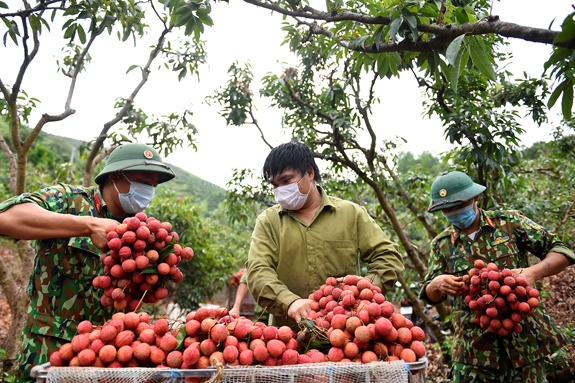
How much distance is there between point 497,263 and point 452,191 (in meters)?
0.50

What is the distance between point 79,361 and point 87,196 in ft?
3.06

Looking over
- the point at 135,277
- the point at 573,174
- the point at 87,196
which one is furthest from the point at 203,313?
the point at 573,174

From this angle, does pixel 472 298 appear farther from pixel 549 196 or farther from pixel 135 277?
pixel 549 196

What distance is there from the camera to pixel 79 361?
132cm

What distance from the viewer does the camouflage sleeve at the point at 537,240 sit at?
236cm

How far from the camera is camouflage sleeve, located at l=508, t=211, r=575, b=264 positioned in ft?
7.73

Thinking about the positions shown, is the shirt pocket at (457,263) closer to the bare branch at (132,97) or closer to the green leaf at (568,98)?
the green leaf at (568,98)

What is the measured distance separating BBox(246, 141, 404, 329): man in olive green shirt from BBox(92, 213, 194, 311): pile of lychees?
19.5 inches

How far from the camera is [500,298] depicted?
84.8 inches

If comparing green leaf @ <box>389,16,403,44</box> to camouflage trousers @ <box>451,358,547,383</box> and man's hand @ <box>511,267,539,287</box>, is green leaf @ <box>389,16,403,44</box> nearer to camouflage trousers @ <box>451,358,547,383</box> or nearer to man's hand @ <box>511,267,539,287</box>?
man's hand @ <box>511,267,539,287</box>

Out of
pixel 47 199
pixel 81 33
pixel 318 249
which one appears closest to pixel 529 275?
pixel 318 249

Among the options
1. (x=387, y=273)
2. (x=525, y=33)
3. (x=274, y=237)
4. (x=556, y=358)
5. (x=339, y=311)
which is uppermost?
(x=525, y=33)

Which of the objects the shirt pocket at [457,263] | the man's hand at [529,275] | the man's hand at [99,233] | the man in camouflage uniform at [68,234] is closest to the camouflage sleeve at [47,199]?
the man in camouflage uniform at [68,234]

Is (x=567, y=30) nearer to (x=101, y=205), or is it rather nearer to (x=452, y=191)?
(x=452, y=191)
